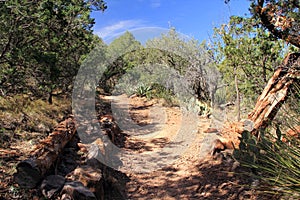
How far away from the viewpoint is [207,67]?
10.5 m

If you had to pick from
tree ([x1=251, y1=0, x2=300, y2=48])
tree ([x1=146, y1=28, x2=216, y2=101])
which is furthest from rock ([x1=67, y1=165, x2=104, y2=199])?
tree ([x1=146, y1=28, x2=216, y2=101])

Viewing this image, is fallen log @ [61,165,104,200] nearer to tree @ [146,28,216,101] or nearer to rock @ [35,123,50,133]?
rock @ [35,123,50,133]

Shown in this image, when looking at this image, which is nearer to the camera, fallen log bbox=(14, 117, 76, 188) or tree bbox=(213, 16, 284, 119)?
fallen log bbox=(14, 117, 76, 188)

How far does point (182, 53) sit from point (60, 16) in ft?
24.0

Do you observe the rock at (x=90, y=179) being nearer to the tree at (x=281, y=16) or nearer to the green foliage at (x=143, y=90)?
the tree at (x=281, y=16)

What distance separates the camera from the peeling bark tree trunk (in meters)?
4.01

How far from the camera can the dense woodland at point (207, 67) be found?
7.73 ft

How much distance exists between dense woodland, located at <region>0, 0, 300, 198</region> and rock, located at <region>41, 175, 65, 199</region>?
168 cm

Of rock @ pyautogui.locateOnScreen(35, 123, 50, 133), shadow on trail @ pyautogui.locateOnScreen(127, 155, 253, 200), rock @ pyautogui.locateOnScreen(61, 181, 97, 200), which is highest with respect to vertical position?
Result: rock @ pyautogui.locateOnScreen(35, 123, 50, 133)

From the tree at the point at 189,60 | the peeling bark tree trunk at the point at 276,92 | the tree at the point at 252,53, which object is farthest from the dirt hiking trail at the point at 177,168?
the tree at the point at 189,60

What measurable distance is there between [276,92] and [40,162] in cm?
398

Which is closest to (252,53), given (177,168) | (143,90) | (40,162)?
(177,168)

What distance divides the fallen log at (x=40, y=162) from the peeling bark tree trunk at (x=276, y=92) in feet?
11.6

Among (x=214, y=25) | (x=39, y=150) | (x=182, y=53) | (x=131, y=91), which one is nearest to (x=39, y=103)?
(x=39, y=150)
